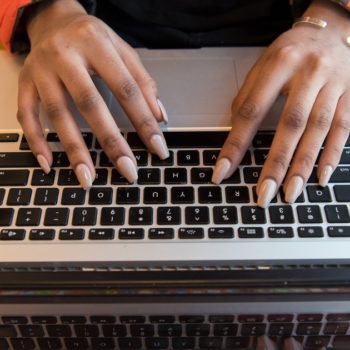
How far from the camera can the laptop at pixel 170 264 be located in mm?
392

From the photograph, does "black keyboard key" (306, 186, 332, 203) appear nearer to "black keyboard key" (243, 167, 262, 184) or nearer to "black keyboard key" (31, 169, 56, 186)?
"black keyboard key" (243, 167, 262, 184)

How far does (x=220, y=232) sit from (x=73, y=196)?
15cm

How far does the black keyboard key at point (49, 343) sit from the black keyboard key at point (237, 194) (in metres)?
0.22

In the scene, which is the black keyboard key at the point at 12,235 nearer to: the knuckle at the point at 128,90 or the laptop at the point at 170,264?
the laptop at the point at 170,264

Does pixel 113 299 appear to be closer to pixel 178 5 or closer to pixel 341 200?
pixel 341 200

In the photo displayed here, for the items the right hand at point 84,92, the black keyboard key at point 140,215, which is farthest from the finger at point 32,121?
the black keyboard key at point 140,215

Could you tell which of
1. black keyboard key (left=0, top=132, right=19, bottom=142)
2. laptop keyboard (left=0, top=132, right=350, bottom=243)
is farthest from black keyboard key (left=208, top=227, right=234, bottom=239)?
black keyboard key (left=0, top=132, right=19, bottom=142)

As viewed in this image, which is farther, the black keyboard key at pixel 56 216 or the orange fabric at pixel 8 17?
the orange fabric at pixel 8 17

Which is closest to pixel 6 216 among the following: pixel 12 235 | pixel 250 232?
pixel 12 235

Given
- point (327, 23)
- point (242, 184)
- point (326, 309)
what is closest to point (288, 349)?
point (326, 309)

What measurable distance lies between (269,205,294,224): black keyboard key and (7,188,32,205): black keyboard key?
0.76 ft

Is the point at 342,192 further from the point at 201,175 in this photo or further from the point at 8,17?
the point at 8,17

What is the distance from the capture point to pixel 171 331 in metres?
0.43

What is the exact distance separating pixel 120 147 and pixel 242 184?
5.0 inches
